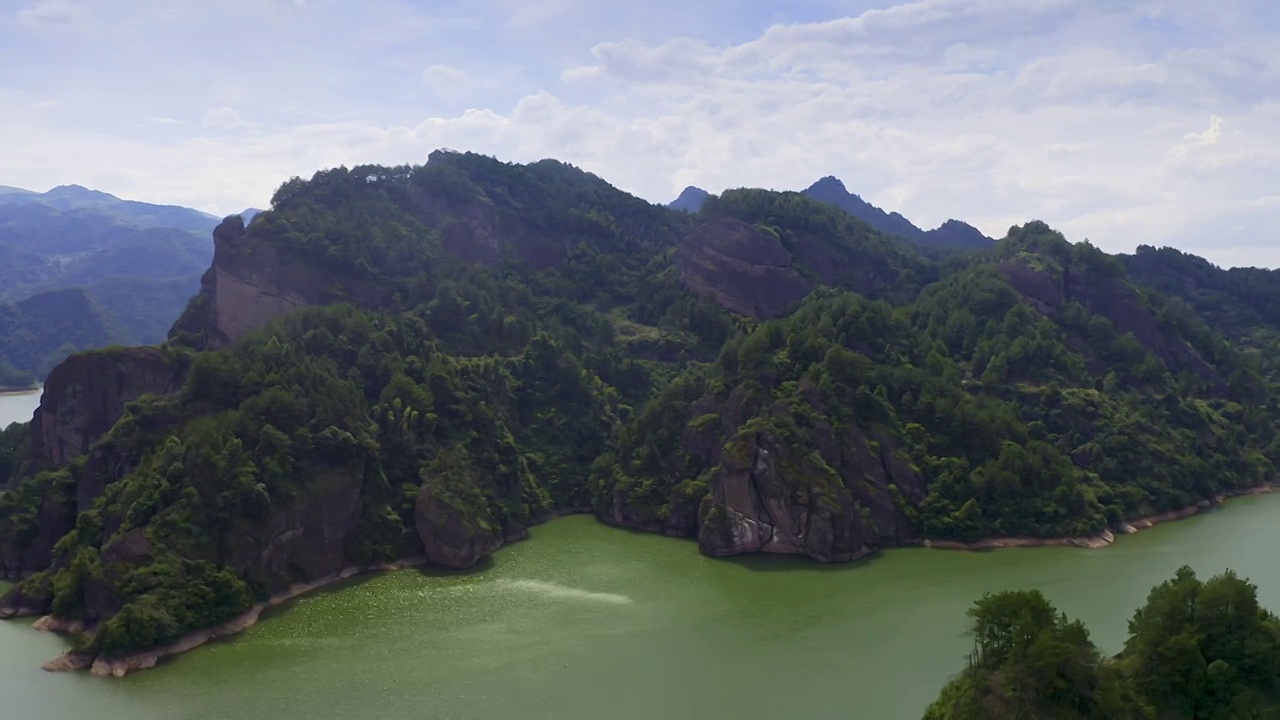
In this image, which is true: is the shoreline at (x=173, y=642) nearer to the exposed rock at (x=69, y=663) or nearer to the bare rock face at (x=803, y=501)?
the exposed rock at (x=69, y=663)

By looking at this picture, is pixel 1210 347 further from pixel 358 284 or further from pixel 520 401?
pixel 358 284

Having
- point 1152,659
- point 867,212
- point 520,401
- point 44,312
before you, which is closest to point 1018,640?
point 1152,659

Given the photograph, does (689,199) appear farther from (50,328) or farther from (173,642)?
(173,642)

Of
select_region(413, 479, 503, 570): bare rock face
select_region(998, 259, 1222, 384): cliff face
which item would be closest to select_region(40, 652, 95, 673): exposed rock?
select_region(413, 479, 503, 570): bare rock face

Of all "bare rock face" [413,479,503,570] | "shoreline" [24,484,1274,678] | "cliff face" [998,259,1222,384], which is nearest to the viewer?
"shoreline" [24,484,1274,678]

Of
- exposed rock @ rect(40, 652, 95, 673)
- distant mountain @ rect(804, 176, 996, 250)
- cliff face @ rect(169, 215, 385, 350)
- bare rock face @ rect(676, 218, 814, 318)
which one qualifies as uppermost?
distant mountain @ rect(804, 176, 996, 250)

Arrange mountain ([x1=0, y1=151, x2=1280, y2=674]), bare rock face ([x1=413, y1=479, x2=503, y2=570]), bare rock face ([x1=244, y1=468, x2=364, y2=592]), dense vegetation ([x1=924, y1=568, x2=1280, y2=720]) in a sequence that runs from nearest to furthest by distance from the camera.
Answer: dense vegetation ([x1=924, y1=568, x2=1280, y2=720]) < bare rock face ([x1=244, y1=468, x2=364, y2=592]) < mountain ([x1=0, y1=151, x2=1280, y2=674]) < bare rock face ([x1=413, y1=479, x2=503, y2=570])

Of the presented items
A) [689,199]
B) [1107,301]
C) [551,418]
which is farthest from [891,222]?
[551,418]

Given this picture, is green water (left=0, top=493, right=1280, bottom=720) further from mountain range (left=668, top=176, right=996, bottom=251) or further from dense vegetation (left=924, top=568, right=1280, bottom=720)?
mountain range (left=668, top=176, right=996, bottom=251)
